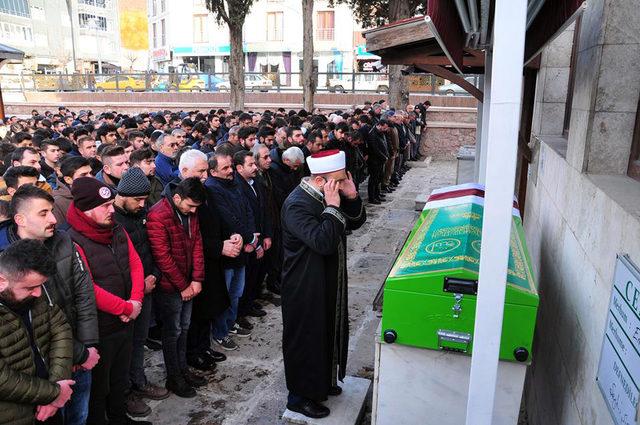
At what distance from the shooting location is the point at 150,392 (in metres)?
4.14

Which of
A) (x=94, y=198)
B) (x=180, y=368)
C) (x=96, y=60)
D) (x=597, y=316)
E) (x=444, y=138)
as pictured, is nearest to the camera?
(x=597, y=316)

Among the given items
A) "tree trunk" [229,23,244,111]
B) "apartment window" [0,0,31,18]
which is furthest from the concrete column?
"apartment window" [0,0,31,18]

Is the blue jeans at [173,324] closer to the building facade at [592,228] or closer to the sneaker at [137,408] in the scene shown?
the sneaker at [137,408]

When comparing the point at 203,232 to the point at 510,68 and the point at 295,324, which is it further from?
the point at 510,68

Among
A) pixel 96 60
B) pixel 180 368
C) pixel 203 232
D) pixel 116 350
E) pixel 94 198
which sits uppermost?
pixel 96 60

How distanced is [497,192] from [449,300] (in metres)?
0.97

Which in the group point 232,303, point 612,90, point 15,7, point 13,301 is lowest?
point 232,303

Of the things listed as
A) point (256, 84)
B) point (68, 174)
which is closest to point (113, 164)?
point (68, 174)

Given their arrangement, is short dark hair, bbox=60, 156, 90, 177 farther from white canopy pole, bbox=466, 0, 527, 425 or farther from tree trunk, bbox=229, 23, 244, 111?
tree trunk, bbox=229, 23, 244, 111

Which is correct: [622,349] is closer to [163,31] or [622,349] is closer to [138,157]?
[138,157]

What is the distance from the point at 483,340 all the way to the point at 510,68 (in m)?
1.07

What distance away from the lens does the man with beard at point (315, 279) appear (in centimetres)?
337

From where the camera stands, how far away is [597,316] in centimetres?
246

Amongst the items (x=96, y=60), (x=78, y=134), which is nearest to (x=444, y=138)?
(x=78, y=134)
